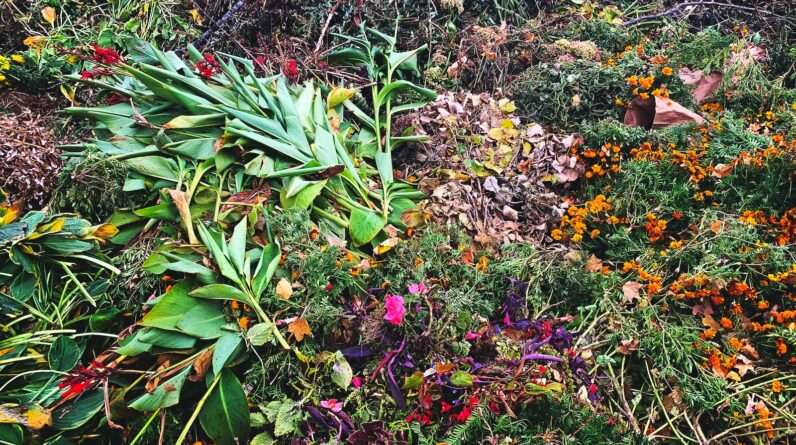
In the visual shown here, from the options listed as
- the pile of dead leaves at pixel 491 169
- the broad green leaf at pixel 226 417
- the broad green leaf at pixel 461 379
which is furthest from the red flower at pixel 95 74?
the broad green leaf at pixel 461 379

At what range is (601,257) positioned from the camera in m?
2.67

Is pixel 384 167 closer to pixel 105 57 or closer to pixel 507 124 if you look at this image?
pixel 507 124

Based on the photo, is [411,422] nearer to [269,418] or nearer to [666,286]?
[269,418]

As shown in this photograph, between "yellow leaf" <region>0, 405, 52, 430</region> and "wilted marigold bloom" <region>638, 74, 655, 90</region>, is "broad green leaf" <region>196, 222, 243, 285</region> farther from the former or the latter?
"wilted marigold bloom" <region>638, 74, 655, 90</region>

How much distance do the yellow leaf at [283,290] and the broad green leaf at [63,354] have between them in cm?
68

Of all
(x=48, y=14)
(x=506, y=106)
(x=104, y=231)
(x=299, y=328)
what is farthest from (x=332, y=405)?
(x=48, y=14)

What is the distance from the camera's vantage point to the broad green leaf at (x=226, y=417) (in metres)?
1.76

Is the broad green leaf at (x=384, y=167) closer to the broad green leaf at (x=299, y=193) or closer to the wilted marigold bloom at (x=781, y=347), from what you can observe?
the broad green leaf at (x=299, y=193)

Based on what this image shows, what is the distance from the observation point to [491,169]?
2.95 meters

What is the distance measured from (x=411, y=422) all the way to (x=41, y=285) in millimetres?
1490

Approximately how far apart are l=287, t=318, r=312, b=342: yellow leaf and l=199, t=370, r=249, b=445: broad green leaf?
25 centimetres

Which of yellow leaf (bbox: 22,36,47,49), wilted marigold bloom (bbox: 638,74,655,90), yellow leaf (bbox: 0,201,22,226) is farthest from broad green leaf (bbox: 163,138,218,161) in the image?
wilted marigold bloom (bbox: 638,74,655,90)

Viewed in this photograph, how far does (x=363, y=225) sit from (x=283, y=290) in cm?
53

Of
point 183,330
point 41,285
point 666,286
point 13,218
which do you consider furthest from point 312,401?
point 666,286
